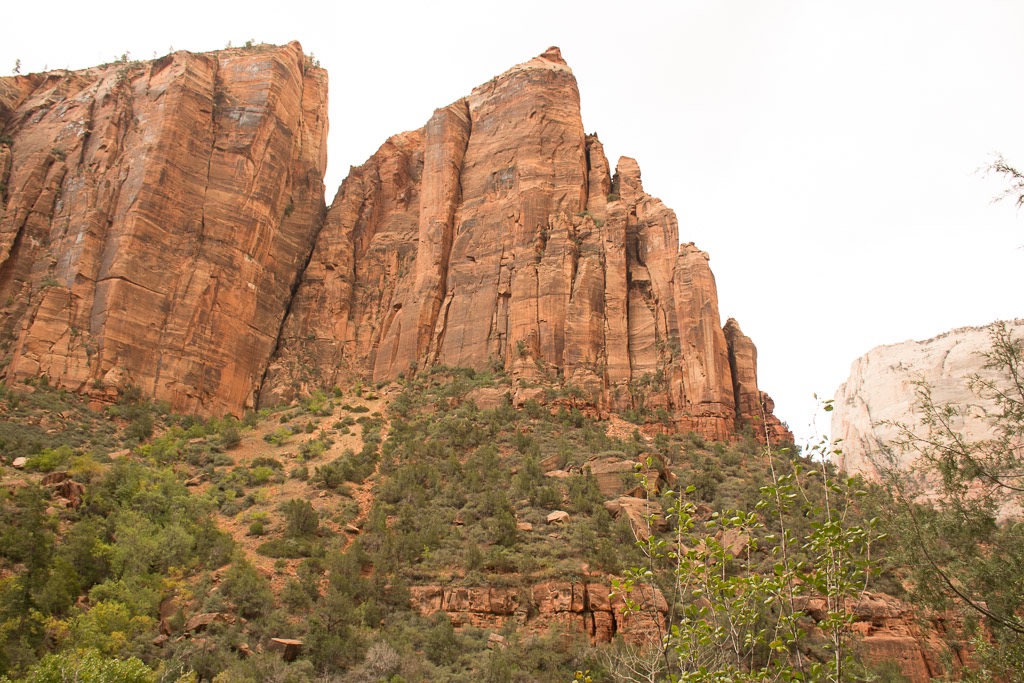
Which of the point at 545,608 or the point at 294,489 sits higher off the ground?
the point at 294,489

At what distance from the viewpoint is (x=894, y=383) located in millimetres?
63438

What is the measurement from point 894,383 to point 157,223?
185ft

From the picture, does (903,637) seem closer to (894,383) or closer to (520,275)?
(520,275)

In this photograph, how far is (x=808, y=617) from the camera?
25.7 metres

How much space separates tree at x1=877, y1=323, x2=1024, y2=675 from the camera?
12359 millimetres

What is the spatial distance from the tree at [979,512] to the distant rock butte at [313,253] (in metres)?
25.0

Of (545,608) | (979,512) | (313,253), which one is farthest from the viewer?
(313,253)

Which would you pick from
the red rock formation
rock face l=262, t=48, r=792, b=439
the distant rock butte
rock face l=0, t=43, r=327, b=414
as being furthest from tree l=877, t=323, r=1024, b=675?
rock face l=0, t=43, r=327, b=414

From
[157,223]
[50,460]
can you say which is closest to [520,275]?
[157,223]

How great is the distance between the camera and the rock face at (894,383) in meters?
54.6

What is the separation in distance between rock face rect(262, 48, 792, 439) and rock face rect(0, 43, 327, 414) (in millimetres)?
3816

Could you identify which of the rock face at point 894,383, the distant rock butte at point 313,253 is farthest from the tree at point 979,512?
the rock face at point 894,383

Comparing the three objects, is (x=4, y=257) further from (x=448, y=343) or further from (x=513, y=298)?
(x=513, y=298)

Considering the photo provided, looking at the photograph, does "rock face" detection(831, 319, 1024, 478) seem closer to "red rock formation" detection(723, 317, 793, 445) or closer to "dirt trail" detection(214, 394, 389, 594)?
"red rock formation" detection(723, 317, 793, 445)
